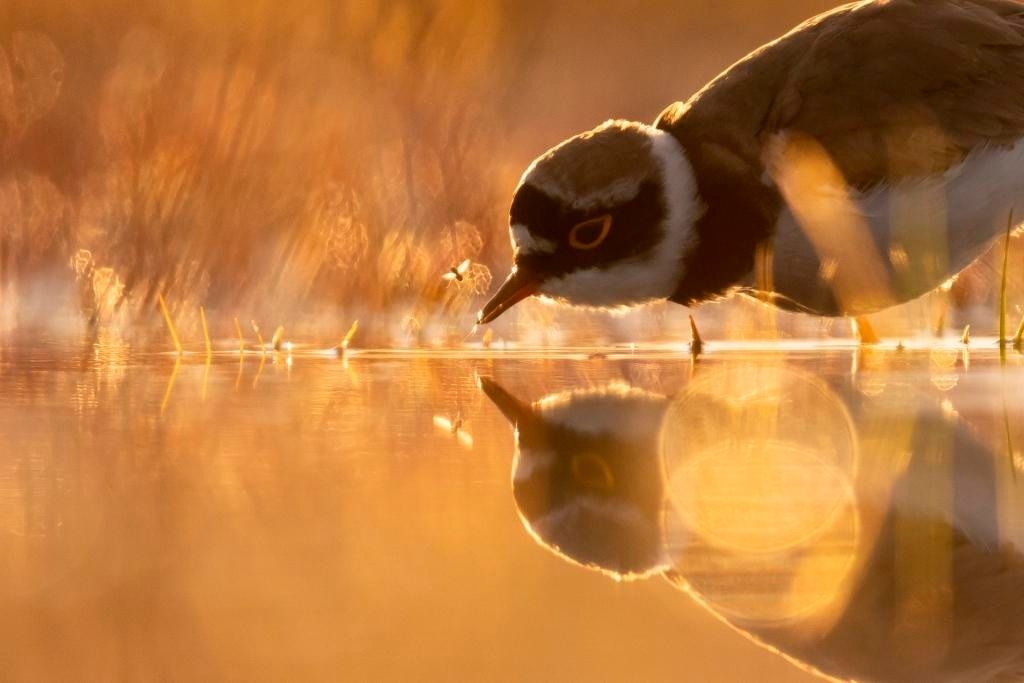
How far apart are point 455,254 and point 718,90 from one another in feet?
7.46

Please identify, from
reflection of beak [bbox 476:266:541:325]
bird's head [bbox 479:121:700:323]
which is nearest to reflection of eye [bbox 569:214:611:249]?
bird's head [bbox 479:121:700:323]

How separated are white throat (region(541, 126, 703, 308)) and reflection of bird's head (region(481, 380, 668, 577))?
788 millimetres

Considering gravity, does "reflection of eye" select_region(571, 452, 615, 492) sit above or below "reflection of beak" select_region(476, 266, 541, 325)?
below

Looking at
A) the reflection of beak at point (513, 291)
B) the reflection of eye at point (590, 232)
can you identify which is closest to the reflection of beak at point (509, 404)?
the reflection of beak at point (513, 291)

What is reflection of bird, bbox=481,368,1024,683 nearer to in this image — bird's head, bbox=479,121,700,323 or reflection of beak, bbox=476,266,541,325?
bird's head, bbox=479,121,700,323

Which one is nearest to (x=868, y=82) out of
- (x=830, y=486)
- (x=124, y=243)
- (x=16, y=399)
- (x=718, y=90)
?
(x=718, y=90)

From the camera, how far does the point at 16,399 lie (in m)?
2.91

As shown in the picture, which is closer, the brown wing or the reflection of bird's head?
the reflection of bird's head

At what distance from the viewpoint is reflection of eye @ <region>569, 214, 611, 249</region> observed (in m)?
3.31

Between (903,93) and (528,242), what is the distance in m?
1.09

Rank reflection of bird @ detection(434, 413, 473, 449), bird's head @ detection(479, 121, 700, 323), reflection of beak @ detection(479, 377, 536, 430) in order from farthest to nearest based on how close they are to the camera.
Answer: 1. bird's head @ detection(479, 121, 700, 323)
2. reflection of beak @ detection(479, 377, 536, 430)
3. reflection of bird @ detection(434, 413, 473, 449)

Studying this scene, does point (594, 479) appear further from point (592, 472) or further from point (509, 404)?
point (509, 404)

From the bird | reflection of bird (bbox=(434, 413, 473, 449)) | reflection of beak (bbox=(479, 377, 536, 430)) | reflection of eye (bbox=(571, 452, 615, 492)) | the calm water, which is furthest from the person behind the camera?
the bird

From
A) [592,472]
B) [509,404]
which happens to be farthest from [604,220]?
[592,472]
